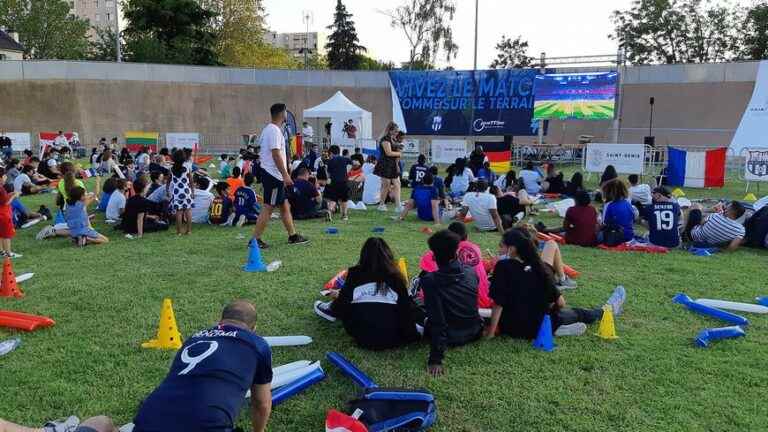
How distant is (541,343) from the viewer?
4.70 m

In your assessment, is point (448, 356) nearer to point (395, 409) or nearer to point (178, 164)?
point (395, 409)

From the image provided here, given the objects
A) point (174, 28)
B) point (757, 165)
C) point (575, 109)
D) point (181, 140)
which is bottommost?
point (757, 165)

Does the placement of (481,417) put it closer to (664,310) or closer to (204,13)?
(664,310)

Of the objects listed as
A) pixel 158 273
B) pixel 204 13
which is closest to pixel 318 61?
pixel 204 13

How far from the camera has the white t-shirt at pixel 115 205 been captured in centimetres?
1046

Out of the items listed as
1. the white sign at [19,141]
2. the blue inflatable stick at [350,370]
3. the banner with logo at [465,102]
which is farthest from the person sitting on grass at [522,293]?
the white sign at [19,141]

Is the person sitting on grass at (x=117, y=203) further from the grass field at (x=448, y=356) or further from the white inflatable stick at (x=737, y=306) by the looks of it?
the white inflatable stick at (x=737, y=306)

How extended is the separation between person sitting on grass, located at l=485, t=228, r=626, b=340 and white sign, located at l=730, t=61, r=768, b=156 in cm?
2266

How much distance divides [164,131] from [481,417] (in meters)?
30.7

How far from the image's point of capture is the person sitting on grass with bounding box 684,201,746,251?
835 centimetres

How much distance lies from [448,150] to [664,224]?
12.1 m

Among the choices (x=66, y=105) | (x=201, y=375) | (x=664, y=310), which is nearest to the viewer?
(x=201, y=375)

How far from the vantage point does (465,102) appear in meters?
28.3

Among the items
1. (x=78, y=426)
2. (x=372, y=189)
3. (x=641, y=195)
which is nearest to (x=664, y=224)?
(x=641, y=195)
